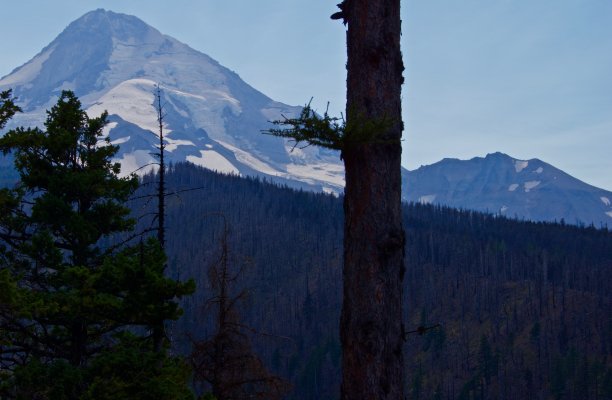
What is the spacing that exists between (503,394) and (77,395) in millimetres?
149383

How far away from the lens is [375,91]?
7.44 meters

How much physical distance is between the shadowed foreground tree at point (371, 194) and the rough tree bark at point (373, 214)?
0.01m

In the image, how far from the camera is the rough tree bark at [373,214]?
7070mm

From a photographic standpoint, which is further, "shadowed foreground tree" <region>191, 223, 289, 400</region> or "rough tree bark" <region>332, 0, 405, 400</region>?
"shadowed foreground tree" <region>191, 223, 289, 400</region>

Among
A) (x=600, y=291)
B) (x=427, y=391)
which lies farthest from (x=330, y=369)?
(x=600, y=291)

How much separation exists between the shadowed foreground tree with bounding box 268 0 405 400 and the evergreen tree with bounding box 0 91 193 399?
24.3ft

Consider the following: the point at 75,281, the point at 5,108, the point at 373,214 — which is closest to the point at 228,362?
the point at 75,281

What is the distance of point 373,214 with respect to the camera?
287 inches

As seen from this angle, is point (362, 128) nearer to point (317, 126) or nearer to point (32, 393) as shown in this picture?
point (317, 126)

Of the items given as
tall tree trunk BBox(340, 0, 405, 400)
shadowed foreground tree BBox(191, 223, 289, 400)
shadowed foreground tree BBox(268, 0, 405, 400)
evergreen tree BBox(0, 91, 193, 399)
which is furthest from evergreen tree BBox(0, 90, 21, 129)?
tall tree trunk BBox(340, 0, 405, 400)

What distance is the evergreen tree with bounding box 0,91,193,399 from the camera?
13.9 meters

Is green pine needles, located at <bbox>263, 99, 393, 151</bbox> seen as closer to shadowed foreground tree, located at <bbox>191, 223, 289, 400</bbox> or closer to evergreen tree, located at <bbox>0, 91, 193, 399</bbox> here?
evergreen tree, located at <bbox>0, 91, 193, 399</bbox>

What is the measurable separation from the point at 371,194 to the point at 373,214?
224 mm

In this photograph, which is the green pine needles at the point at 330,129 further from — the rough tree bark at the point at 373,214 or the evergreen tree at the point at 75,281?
the evergreen tree at the point at 75,281
